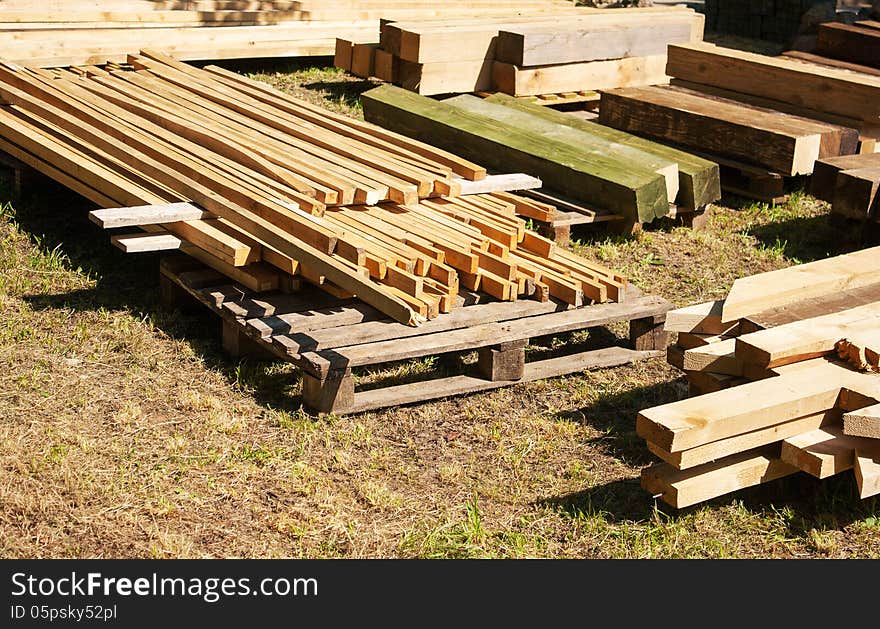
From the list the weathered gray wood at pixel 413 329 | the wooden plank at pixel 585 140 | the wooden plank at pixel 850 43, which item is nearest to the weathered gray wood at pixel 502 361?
the weathered gray wood at pixel 413 329

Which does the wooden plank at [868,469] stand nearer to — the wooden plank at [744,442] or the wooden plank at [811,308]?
the wooden plank at [744,442]

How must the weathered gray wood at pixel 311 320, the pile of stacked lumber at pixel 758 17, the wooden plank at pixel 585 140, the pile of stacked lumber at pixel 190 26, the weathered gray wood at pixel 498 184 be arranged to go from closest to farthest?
1. the weathered gray wood at pixel 311 320
2. the weathered gray wood at pixel 498 184
3. the wooden plank at pixel 585 140
4. the pile of stacked lumber at pixel 190 26
5. the pile of stacked lumber at pixel 758 17

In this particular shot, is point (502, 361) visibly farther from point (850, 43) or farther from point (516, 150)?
point (850, 43)

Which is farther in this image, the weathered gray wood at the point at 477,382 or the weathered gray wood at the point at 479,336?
the weathered gray wood at the point at 477,382

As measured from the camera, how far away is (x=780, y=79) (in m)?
9.36

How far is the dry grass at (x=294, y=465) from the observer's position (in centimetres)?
442

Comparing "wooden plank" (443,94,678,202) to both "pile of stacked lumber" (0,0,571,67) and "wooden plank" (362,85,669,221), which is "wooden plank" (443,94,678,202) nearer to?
"wooden plank" (362,85,669,221)

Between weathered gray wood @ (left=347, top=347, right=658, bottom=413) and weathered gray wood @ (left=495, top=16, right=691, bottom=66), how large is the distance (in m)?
4.67

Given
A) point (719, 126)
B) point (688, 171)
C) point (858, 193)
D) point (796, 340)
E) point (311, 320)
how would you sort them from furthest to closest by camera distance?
point (719, 126) < point (688, 171) < point (858, 193) < point (311, 320) < point (796, 340)

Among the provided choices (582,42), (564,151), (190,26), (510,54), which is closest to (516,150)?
(564,151)

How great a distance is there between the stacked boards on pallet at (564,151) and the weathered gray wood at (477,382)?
1705mm

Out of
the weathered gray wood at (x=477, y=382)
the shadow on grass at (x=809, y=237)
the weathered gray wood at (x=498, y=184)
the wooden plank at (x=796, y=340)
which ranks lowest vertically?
the weathered gray wood at (x=477, y=382)

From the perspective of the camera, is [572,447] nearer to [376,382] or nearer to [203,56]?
[376,382]

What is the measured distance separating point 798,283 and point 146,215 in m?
3.29
